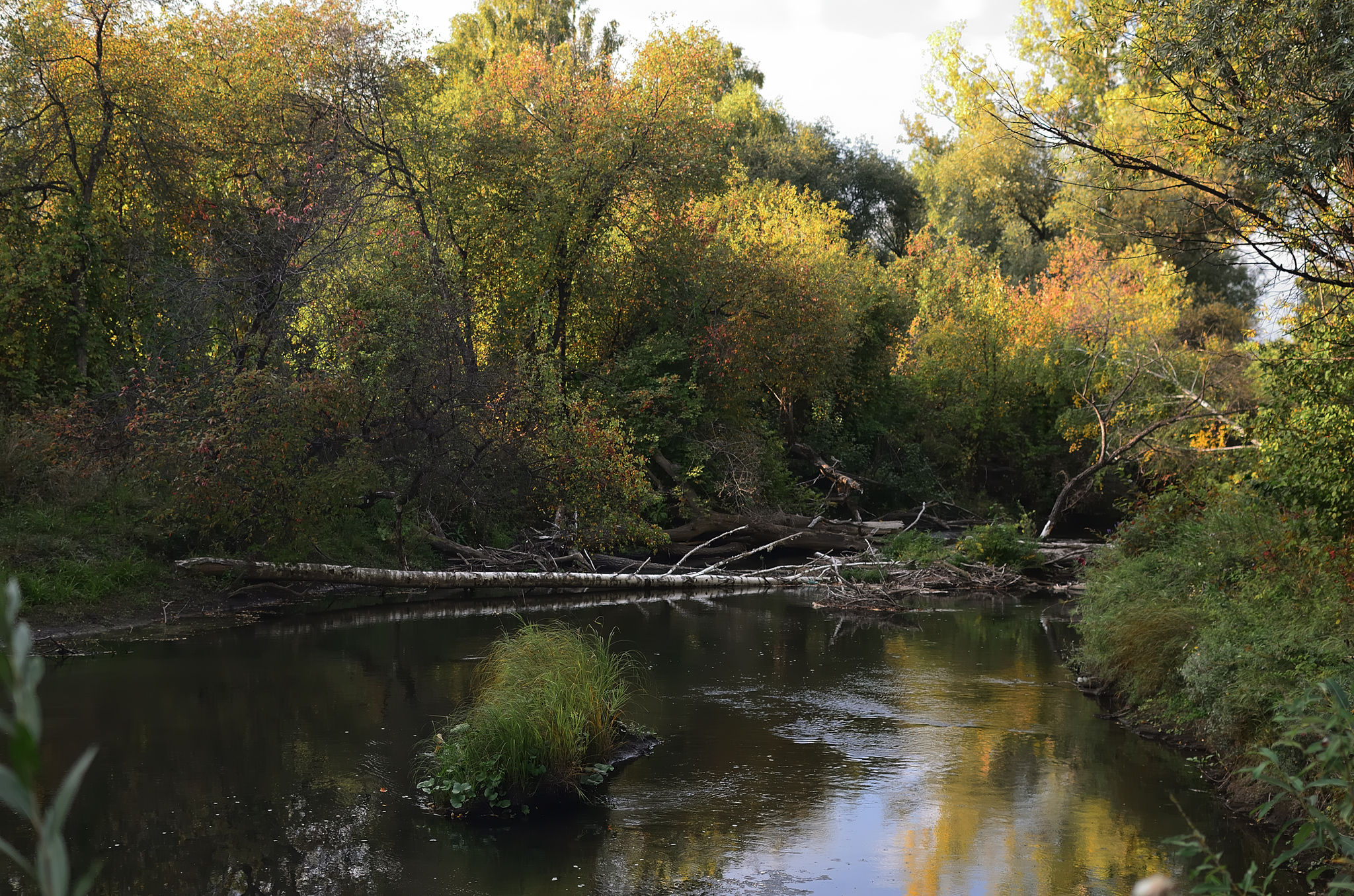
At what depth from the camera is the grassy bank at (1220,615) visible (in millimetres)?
8617

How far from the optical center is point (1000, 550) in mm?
20562

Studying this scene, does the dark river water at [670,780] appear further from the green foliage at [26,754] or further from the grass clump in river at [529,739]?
the green foliage at [26,754]

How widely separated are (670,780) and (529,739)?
143 cm

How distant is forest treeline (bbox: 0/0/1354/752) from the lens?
402 inches

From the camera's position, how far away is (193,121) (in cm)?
1961

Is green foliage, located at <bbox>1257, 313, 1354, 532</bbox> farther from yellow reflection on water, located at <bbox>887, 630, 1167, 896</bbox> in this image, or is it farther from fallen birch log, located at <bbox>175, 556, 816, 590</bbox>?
fallen birch log, located at <bbox>175, 556, 816, 590</bbox>

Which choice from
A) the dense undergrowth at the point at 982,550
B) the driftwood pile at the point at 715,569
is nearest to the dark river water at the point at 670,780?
the driftwood pile at the point at 715,569

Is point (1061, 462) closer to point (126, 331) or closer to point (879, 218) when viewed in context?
point (879, 218)

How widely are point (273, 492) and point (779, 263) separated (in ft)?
46.0

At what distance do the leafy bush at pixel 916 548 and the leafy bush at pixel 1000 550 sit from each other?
395 mm

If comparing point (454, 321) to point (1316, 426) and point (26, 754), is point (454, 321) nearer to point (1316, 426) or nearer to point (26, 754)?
point (1316, 426)

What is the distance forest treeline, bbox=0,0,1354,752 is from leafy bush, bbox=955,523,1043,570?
2563mm

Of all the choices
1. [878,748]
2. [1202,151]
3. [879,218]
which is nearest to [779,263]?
[1202,151]

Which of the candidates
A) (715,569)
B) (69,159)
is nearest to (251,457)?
(69,159)
